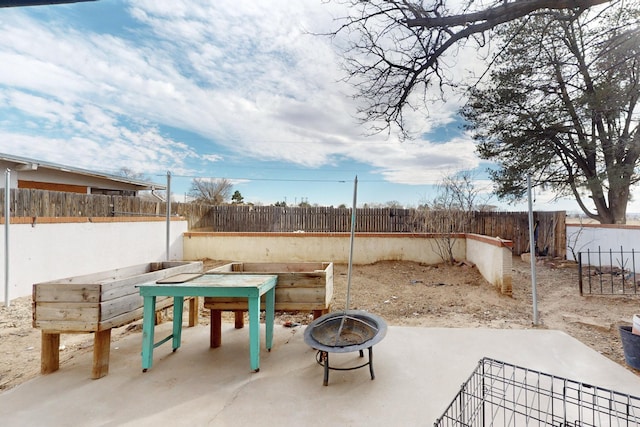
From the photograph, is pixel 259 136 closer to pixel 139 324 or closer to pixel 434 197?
pixel 434 197

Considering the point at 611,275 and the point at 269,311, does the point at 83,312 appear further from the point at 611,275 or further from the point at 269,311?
the point at 611,275

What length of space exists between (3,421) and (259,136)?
8635 millimetres

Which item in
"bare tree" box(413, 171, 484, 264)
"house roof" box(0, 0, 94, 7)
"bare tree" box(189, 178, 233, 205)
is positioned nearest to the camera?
"house roof" box(0, 0, 94, 7)

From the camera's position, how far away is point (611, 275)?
17.2 feet

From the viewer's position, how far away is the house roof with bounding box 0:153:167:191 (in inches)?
258

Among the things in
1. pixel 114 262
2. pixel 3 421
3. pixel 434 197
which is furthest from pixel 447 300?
pixel 114 262

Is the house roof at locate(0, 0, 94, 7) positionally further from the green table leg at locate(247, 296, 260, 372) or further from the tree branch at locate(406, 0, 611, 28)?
the tree branch at locate(406, 0, 611, 28)

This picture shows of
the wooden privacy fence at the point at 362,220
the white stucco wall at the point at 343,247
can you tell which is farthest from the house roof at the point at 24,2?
the wooden privacy fence at the point at 362,220

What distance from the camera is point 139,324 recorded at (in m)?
3.56

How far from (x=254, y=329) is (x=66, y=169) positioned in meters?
8.36

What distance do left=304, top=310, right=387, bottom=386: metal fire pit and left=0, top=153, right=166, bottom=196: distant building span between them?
6686 millimetres

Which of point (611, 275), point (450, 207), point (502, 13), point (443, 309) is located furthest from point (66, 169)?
point (611, 275)

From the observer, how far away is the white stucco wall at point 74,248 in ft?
14.8

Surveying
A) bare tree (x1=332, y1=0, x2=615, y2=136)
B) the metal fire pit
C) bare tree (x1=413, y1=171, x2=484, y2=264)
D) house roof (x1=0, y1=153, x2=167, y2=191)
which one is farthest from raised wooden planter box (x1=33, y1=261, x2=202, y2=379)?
bare tree (x1=413, y1=171, x2=484, y2=264)
